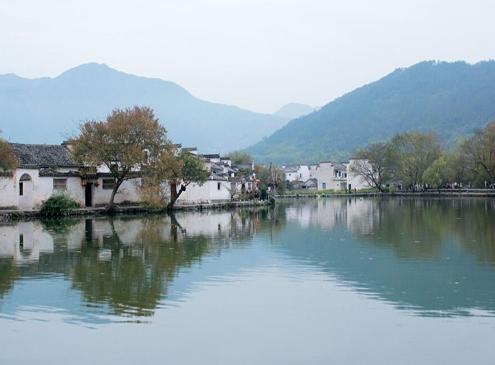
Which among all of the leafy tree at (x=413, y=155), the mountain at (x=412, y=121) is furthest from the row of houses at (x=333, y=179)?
the mountain at (x=412, y=121)

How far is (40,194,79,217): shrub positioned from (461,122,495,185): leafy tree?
47447 millimetres

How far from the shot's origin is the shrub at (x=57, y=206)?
1561 inches

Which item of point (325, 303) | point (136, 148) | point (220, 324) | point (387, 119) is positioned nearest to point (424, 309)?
point (325, 303)

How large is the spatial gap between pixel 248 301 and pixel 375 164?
77.3 metres

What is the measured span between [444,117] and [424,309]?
550 feet

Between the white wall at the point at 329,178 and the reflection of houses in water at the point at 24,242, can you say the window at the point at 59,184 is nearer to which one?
the reflection of houses in water at the point at 24,242

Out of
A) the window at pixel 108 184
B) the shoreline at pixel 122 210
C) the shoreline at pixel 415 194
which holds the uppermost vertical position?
the window at pixel 108 184

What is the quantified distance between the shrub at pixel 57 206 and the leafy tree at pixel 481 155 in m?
47.4

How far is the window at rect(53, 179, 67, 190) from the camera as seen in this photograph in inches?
1683

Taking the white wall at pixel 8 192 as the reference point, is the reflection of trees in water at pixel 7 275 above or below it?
below

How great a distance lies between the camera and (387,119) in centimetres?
18962

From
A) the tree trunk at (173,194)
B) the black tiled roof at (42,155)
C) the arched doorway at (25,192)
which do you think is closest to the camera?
the arched doorway at (25,192)

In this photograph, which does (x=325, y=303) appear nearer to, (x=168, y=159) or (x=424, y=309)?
(x=424, y=309)

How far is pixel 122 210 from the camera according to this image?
44.3m
